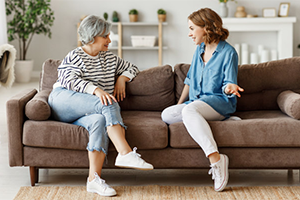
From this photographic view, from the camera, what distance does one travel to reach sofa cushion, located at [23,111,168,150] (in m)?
2.22

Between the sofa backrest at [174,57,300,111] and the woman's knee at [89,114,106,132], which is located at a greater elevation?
the sofa backrest at [174,57,300,111]

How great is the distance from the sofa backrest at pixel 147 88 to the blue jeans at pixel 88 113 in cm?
33

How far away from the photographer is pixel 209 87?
244 cm

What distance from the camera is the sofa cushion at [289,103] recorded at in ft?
7.50

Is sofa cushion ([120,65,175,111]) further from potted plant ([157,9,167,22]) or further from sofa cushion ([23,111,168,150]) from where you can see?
potted plant ([157,9,167,22])

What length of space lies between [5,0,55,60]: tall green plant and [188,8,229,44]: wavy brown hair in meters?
3.99

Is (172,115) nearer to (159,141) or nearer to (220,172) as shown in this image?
(159,141)

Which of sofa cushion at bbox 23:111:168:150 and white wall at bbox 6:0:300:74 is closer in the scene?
sofa cushion at bbox 23:111:168:150

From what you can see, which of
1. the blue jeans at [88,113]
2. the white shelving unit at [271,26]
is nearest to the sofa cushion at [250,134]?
the blue jeans at [88,113]

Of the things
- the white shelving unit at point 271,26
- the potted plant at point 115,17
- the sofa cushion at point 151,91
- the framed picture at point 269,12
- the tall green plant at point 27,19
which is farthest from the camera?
the potted plant at point 115,17

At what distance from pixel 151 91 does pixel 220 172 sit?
78 centimetres

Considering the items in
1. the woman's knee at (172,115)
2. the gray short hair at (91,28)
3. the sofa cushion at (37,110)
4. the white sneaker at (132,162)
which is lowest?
the white sneaker at (132,162)

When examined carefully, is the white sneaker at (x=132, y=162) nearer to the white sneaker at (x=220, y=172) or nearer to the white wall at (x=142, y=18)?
the white sneaker at (x=220, y=172)

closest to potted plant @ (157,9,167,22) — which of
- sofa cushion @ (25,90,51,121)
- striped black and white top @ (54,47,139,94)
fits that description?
striped black and white top @ (54,47,139,94)
